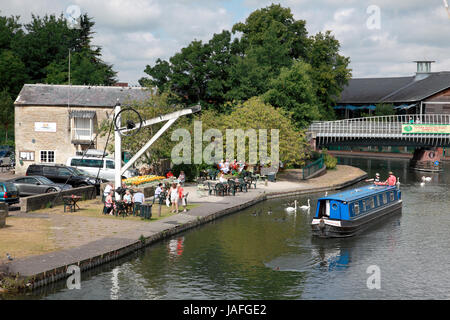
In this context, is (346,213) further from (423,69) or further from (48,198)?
(423,69)

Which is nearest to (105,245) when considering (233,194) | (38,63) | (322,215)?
(322,215)

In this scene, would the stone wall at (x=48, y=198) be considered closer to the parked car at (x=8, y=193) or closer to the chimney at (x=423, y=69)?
the parked car at (x=8, y=193)

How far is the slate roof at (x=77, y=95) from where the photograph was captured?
189ft

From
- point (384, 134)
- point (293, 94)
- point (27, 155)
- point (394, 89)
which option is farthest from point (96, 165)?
point (394, 89)

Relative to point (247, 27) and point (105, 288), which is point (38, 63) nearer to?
point (247, 27)

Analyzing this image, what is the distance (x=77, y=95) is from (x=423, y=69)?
69611 mm

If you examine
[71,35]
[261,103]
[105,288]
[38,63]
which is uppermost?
[71,35]

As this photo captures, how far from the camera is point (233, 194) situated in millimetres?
45688

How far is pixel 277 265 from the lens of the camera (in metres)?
27.0

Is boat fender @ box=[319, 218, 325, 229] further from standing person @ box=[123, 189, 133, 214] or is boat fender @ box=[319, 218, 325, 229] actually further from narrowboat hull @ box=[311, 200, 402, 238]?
standing person @ box=[123, 189, 133, 214]

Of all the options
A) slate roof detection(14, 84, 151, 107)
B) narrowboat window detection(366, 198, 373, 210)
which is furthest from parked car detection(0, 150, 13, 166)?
narrowboat window detection(366, 198, 373, 210)

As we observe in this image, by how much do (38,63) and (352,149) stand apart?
5607 centimetres

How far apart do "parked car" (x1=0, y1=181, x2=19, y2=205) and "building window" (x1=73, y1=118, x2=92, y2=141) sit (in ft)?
70.1

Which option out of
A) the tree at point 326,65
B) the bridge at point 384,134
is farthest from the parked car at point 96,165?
the tree at point 326,65
